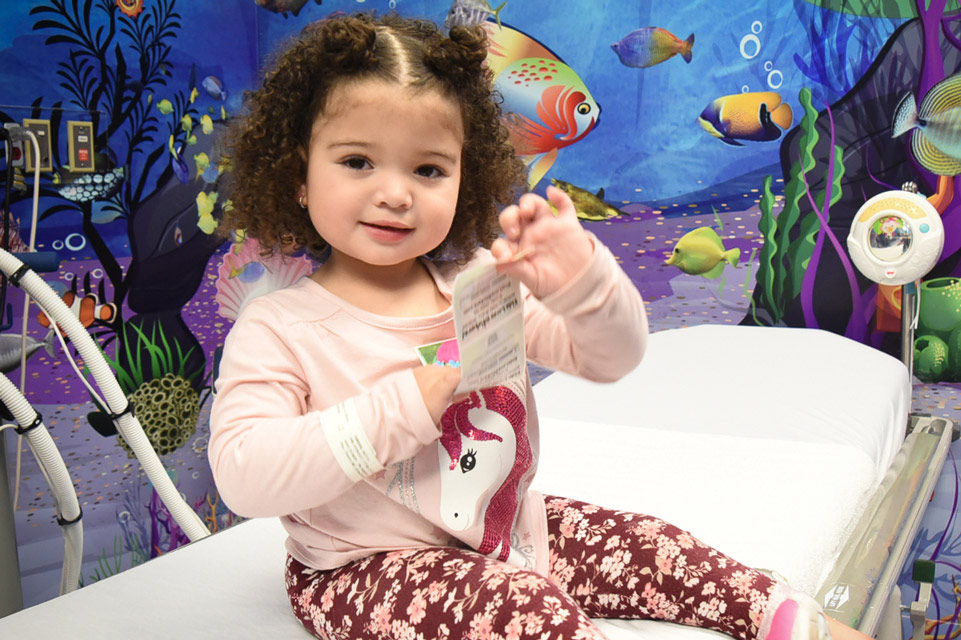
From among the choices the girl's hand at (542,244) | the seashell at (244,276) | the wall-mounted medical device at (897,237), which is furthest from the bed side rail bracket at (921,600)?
the seashell at (244,276)

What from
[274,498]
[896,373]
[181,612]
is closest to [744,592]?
[274,498]

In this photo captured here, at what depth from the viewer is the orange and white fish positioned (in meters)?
2.85

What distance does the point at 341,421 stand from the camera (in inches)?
34.7

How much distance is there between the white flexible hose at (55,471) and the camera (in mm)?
1618

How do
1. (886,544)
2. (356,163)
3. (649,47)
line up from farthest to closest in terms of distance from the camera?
(649,47) < (886,544) < (356,163)

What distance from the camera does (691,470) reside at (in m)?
1.64

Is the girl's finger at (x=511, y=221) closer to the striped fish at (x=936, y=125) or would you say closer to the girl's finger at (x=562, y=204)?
the girl's finger at (x=562, y=204)

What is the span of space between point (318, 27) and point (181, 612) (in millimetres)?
803

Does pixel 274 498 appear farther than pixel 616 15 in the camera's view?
No

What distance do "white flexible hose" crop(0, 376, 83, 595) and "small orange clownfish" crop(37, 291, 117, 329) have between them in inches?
30.8

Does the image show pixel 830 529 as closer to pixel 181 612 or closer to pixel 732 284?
pixel 181 612

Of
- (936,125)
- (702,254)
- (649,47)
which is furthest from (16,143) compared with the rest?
(936,125)

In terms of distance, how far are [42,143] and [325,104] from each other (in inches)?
63.6

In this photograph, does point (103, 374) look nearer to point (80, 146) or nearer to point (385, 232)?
point (80, 146)
